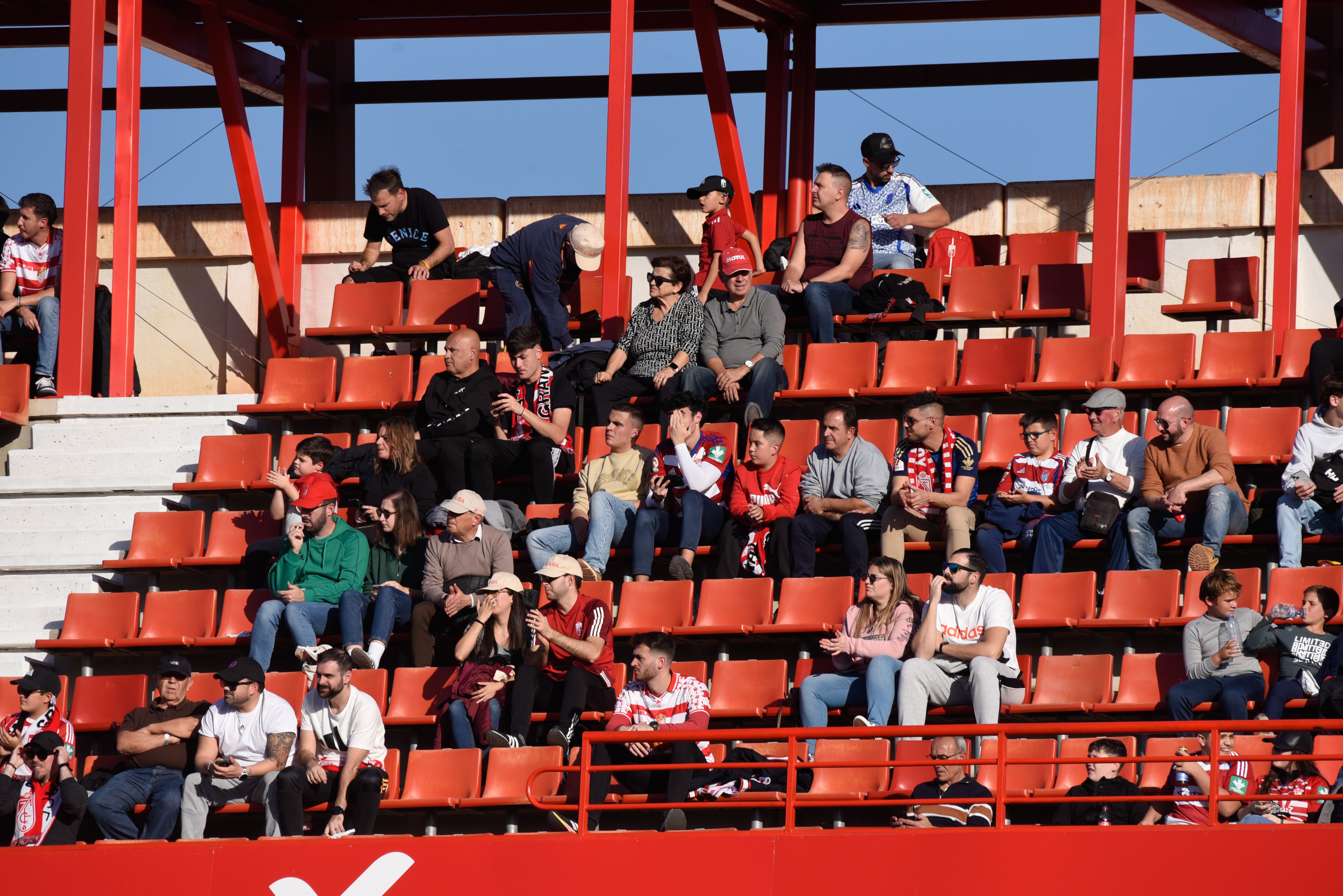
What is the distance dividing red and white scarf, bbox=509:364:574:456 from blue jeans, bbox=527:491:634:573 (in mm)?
806

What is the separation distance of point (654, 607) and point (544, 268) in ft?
9.20

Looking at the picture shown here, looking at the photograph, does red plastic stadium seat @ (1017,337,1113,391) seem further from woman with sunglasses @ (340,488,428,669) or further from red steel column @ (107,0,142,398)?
red steel column @ (107,0,142,398)

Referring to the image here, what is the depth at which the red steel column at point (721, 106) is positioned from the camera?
12578mm

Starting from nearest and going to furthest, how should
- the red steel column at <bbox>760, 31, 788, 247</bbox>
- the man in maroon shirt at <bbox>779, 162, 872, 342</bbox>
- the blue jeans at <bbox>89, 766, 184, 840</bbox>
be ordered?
1. the blue jeans at <bbox>89, 766, 184, 840</bbox>
2. the man in maroon shirt at <bbox>779, 162, 872, 342</bbox>
3. the red steel column at <bbox>760, 31, 788, 247</bbox>

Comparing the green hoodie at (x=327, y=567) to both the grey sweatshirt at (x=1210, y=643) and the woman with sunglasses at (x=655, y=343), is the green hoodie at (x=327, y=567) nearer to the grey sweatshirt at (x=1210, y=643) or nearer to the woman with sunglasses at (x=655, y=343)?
the woman with sunglasses at (x=655, y=343)

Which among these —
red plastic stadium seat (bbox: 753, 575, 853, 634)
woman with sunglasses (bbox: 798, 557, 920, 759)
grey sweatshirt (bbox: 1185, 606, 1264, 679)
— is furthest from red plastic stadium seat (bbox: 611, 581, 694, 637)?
grey sweatshirt (bbox: 1185, 606, 1264, 679)

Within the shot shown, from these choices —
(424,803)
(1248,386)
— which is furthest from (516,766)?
(1248,386)

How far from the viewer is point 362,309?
11938 millimetres

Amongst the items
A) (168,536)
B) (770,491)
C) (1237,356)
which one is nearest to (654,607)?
(770,491)

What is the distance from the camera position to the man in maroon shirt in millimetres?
10820

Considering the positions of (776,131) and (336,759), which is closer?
(336,759)

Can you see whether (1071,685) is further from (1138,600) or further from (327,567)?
(327,567)

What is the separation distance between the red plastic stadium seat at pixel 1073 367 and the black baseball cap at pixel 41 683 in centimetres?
507

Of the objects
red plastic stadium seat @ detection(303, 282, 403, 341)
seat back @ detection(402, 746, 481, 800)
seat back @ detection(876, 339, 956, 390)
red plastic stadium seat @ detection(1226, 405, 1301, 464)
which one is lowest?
seat back @ detection(402, 746, 481, 800)
